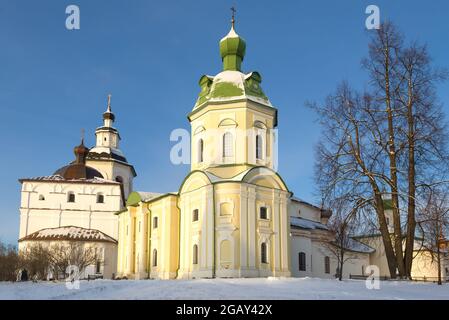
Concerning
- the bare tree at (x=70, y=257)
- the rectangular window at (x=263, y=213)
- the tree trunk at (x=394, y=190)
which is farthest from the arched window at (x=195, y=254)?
the tree trunk at (x=394, y=190)

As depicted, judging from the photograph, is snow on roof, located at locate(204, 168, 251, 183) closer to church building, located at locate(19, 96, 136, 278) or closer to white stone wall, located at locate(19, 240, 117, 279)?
white stone wall, located at locate(19, 240, 117, 279)

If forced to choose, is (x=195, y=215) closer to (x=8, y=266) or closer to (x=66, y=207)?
(x=8, y=266)

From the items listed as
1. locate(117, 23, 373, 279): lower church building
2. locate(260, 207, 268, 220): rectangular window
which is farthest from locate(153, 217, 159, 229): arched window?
locate(260, 207, 268, 220): rectangular window

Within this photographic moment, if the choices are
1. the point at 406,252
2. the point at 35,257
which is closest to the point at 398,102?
the point at 406,252

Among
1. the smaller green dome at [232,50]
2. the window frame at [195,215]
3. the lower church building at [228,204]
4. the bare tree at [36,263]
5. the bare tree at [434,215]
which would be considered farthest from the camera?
the bare tree at [36,263]

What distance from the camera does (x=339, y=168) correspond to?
22484 mm

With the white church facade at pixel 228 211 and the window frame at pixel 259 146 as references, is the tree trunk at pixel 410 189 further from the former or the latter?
the window frame at pixel 259 146

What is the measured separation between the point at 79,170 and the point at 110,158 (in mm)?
5751

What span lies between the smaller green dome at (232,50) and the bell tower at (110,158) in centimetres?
2573

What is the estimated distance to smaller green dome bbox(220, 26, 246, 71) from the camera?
1423 inches

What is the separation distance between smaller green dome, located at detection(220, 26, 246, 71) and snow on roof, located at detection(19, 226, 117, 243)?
835 inches

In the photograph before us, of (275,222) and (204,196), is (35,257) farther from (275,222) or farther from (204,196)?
(275,222)

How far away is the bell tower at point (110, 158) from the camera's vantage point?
58.5 meters
